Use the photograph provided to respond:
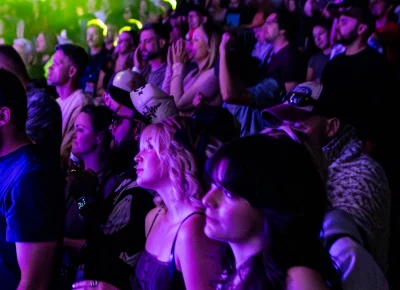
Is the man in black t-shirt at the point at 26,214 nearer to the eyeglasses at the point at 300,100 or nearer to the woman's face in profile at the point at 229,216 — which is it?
the woman's face in profile at the point at 229,216

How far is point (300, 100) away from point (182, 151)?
2.36 ft

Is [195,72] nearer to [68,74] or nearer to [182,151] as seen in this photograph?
[68,74]

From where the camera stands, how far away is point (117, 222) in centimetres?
279

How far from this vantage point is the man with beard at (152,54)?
6176 mm

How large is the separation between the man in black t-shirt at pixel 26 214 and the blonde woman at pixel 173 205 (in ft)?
1.27

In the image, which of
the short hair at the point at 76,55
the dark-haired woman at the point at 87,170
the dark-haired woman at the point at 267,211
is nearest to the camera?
the dark-haired woman at the point at 267,211

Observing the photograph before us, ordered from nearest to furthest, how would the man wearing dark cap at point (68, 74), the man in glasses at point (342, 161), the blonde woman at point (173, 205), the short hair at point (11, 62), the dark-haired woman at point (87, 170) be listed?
the blonde woman at point (173, 205) < the man in glasses at point (342, 161) < the dark-haired woman at point (87, 170) < the short hair at point (11, 62) < the man wearing dark cap at point (68, 74)

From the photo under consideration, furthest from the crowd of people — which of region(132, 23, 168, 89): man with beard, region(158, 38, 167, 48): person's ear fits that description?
region(158, 38, 167, 48): person's ear

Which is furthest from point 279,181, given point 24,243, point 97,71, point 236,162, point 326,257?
point 97,71

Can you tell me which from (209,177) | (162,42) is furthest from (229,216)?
(162,42)

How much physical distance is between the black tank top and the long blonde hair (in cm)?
12

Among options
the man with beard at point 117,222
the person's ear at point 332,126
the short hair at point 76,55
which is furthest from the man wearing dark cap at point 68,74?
Answer: the person's ear at point 332,126

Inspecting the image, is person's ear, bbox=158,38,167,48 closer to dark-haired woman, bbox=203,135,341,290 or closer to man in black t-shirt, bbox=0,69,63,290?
man in black t-shirt, bbox=0,69,63,290

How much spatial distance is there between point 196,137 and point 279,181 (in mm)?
785
